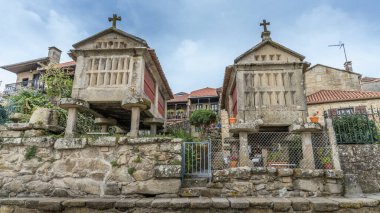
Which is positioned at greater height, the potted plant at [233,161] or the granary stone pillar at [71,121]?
the granary stone pillar at [71,121]

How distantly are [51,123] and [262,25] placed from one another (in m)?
6.98

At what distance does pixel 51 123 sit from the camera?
19.3 ft

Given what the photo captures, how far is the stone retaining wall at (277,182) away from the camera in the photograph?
495 centimetres

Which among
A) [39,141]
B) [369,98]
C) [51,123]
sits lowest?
[39,141]

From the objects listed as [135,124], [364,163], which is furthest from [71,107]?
[364,163]

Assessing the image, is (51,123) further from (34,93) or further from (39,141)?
(34,93)

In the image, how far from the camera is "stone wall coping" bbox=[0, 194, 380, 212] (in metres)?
4.31

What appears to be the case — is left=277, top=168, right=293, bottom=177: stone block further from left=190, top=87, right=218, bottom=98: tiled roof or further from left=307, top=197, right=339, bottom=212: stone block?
left=190, top=87, right=218, bottom=98: tiled roof

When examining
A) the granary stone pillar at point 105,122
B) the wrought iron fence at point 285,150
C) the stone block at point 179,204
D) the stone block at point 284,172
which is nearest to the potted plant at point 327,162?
the wrought iron fence at point 285,150

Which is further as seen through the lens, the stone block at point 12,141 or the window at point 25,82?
the window at point 25,82

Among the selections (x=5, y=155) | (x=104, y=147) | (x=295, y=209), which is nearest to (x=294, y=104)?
(x=295, y=209)

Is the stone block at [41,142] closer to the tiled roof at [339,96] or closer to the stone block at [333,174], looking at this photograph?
the stone block at [333,174]

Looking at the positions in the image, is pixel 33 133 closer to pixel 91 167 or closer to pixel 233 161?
pixel 91 167

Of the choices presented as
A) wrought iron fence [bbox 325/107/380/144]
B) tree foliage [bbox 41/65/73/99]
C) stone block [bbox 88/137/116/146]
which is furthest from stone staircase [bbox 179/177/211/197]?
tree foliage [bbox 41/65/73/99]
